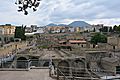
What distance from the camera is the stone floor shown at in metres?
10.4

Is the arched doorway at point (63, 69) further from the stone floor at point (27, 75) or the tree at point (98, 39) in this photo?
the tree at point (98, 39)

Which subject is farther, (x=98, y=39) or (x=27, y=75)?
(x=98, y=39)

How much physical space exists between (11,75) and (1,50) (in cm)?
2903

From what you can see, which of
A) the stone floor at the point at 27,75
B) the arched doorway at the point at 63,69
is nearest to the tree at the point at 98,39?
the arched doorway at the point at 63,69

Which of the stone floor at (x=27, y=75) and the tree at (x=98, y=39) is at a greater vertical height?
the stone floor at (x=27, y=75)

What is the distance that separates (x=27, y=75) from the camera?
11055 mm

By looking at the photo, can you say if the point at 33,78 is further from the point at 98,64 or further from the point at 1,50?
the point at 1,50

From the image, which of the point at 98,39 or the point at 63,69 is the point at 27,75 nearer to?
A: the point at 63,69

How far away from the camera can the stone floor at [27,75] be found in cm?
1045

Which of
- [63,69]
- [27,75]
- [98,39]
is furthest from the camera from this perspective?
[98,39]

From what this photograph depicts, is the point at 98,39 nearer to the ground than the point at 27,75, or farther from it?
nearer to the ground

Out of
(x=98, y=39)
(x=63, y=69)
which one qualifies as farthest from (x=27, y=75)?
(x=98, y=39)

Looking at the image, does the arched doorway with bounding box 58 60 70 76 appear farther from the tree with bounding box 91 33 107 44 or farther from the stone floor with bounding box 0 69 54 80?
the tree with bounding box 91 33 107 44

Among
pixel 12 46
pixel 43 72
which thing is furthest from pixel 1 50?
pixel 43 72
